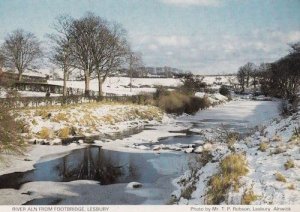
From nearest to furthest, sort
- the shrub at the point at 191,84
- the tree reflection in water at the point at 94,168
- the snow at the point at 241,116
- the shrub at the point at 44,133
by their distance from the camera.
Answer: the tree reflection in water at the point at 94,168, the shrub at the point at 44,133, the snow at the point at 241,116, the shrub at the point at 191,84

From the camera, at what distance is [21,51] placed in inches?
725

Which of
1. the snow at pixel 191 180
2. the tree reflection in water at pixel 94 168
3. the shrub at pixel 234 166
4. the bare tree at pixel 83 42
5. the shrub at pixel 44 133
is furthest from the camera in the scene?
the bare tree at pixel 83 42

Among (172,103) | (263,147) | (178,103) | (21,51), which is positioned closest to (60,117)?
(21,51)

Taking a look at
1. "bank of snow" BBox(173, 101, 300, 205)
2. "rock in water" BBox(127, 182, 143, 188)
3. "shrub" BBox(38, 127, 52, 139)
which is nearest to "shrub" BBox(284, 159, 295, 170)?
"bank of snow" BBox(173, 101, 300, 205)

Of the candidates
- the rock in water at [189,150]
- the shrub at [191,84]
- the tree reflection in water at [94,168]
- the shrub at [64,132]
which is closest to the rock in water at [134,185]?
the tree reflection in water at [94,168]

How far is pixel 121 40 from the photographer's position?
61.6 feet

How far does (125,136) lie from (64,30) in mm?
7701

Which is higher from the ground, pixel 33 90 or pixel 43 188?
pixel 33 90

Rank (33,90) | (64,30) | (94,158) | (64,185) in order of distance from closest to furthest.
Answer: (64,185) → (94,158) → (64,30) → (33,90)

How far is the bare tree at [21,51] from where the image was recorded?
53.1ft

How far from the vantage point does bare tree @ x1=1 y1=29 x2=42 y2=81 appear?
1619 centimetres

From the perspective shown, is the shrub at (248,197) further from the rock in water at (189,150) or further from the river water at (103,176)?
the rock in water at (189,150)

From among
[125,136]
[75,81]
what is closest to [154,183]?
[125,136]

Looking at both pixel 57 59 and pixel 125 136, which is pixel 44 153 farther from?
pixel 57 59
